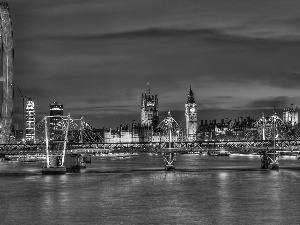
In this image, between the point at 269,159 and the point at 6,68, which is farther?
the point at 269,159

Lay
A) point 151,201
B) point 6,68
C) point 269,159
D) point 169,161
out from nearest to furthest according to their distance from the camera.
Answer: point 151,201
point 6,68
point 169,161
point 269,159

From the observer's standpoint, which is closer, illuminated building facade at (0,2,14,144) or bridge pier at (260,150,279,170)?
illuminated building facade at (0,2,14,144)

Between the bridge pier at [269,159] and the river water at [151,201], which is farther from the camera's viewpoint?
the bridge pier at [269,159]

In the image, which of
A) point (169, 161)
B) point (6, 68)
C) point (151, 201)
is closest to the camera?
point (151, 201)

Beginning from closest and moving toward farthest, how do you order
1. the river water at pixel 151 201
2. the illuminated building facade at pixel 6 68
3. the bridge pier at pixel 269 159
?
1. the river water at pixel 151 201
2. the illuminated building facade at pixel 6 68
3. the bridge pier at pixel 269 159

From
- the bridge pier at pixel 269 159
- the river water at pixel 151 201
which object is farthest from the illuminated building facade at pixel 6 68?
the bridge pier at pixel 269 159

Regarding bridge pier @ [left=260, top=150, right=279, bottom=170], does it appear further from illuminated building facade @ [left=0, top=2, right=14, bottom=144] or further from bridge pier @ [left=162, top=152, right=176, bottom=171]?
illuminated building facade @ [left=0, top=2, right=14, bottom=144]

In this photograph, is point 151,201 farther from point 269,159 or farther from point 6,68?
point 269,159

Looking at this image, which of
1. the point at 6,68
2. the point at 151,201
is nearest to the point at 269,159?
the point at 6,68

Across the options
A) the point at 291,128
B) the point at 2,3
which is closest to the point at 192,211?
the point at 2,3

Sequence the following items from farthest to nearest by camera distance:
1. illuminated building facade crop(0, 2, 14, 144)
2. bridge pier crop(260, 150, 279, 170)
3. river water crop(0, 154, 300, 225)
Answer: bridge pier crop(260, 150, 279, 170) < illuminated building facade crop(0, 2, 14, 144) < river water crop(0, 154, 300, 225)

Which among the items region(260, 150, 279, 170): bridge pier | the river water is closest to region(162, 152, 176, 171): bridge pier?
region(260, 150, 279, 170): bridge pier

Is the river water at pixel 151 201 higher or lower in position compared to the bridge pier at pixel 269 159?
lower

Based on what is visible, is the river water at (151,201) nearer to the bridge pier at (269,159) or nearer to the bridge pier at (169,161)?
the bridge pier at (169,161)
